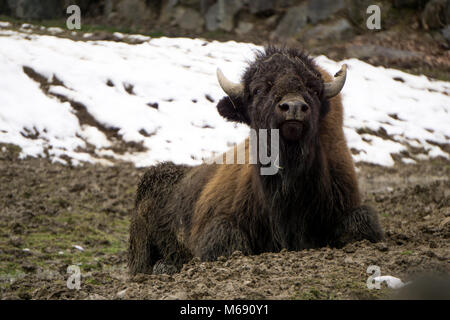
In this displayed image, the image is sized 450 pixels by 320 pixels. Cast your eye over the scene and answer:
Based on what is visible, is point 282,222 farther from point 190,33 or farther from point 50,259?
point 190,33

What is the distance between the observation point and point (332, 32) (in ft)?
76.3

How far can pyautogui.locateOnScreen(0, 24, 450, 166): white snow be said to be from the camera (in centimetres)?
1491

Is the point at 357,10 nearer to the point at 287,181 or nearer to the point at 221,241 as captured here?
the point at 287,181

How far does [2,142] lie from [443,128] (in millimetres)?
10598

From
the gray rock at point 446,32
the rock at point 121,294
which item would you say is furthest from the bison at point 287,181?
the gray rock at point 446,32

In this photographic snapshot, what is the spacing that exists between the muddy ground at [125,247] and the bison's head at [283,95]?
111 cm

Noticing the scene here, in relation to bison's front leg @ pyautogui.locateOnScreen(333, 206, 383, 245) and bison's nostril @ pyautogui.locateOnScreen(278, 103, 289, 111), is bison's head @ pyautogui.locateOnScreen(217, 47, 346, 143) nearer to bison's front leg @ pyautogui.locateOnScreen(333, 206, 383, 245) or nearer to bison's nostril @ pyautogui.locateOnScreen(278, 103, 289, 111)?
bison's nostril @ pyautogui.locateOnScreen(278, 103, 289, 111)

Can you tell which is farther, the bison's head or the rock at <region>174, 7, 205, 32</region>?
the rock at <region>174, 7, 205, 32</region>

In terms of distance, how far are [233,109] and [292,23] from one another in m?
18.0

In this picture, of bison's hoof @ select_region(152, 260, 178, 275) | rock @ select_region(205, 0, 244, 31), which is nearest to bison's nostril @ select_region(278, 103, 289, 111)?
bison's hoof @ select_region(152, 260, 178, 275)

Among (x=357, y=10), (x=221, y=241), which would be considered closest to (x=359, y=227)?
(x=221, y=241)

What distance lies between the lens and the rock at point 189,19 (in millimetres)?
25156

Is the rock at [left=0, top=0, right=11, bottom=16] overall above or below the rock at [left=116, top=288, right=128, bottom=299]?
above

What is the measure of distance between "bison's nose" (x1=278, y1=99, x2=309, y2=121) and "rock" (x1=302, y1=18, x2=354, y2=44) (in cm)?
1800
